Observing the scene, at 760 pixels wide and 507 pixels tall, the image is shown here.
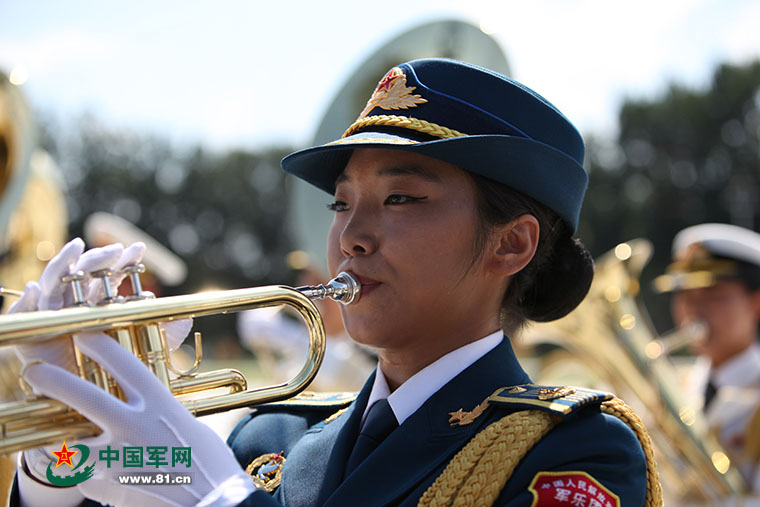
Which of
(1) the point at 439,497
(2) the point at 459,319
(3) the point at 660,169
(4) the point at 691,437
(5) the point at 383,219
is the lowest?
(3) the point at 660,169

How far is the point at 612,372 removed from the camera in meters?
5.49

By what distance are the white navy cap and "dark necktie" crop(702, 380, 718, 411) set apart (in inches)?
25.4

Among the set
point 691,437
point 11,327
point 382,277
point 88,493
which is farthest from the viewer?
point 691,437

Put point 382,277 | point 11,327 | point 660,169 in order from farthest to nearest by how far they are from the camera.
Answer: point 660,169
point 382,277
point 11,327

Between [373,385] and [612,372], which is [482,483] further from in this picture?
[612,372]

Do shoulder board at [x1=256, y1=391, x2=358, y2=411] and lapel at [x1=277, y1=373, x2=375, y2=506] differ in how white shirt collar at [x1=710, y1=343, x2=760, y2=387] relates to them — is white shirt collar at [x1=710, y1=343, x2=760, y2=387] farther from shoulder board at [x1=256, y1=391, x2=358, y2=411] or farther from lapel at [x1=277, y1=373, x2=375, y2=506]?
lapel at [x1=277, y1=373, x2=375, y2=506]

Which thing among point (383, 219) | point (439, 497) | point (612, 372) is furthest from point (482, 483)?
point (612, 372)

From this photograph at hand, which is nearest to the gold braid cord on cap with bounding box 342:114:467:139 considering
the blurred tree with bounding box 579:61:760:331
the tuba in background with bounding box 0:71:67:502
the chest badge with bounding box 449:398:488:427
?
the chest badge with bounding box 449:398:488:427

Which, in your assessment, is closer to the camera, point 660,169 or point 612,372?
point 612,372

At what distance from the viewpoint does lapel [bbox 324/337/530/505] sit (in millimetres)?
1724

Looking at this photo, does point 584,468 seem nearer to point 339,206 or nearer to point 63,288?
point 339,206

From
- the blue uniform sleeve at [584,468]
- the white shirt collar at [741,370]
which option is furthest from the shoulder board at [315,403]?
the white shirt collar at [741,370]

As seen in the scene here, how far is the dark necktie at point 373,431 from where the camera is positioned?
6.07 ft

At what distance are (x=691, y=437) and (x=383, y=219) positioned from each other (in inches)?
151
